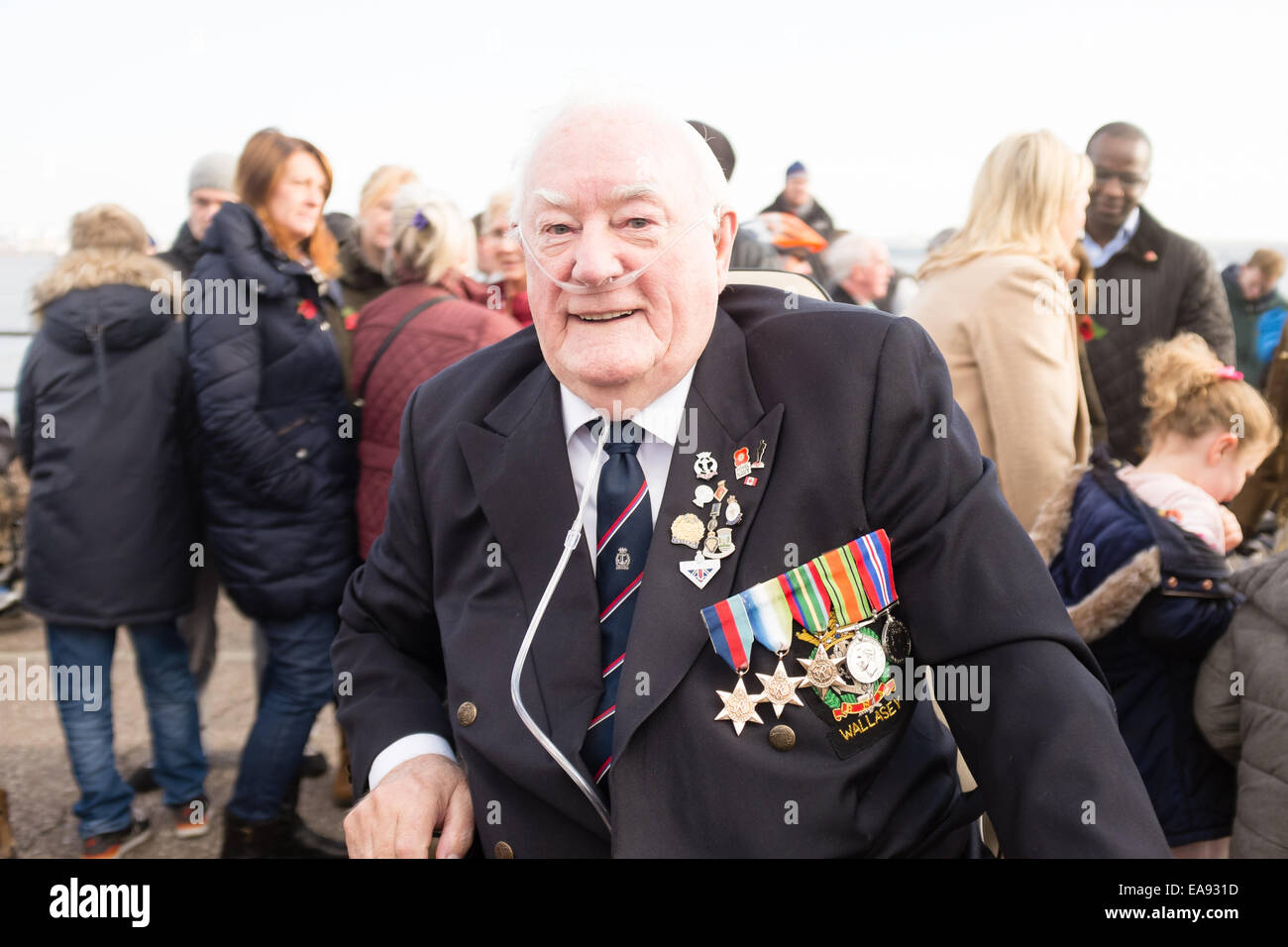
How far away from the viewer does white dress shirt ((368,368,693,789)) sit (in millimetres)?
1721

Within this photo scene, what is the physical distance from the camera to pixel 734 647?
1.56 metres

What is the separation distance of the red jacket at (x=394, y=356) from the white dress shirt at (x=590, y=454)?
1.72 metres

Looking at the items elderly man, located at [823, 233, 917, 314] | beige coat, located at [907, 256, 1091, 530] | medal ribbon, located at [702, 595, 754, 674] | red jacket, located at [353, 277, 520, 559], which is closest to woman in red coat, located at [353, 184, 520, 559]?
red jacket, located at [353, 277, 520, 559]

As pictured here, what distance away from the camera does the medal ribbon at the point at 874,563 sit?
158 cm

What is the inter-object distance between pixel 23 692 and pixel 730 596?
173 inches

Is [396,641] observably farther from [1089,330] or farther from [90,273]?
[1089,330]

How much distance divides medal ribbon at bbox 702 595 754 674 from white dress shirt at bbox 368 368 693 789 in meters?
0.17

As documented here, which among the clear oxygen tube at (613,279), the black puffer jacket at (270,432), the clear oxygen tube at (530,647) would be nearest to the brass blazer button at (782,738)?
the clear oxygen tube at (530,647)

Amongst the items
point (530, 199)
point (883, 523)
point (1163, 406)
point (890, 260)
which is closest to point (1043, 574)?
point (883, 523)

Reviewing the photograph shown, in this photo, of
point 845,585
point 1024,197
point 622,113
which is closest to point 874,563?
point 845,585

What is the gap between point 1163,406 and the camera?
283 centimetres

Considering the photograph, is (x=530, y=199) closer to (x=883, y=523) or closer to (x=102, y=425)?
(x=883, y=523)

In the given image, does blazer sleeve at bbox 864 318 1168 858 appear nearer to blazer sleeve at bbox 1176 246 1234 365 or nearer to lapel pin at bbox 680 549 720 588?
lapel pin at bbox 680 549 720 588

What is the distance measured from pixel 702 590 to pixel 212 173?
3722 millimetres
